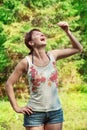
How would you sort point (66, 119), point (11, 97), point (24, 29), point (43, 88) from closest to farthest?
point (43, 88), point (11, 97), point (66, 119), point (24, 29)

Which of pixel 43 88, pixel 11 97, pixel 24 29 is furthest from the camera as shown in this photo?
pixel 24 29

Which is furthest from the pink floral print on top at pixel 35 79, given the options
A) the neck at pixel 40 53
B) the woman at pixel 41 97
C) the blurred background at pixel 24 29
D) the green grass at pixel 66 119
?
the blurred background at pixel 24 29

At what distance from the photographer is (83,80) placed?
24.5m

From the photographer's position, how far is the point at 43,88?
5359 mm

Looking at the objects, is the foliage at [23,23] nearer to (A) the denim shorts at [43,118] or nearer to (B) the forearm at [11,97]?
(B) the forearm at [11,97]

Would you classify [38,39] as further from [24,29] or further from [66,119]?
[24,29]

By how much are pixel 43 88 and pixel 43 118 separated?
33cm

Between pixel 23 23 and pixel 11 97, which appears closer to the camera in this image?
pixel 11 97

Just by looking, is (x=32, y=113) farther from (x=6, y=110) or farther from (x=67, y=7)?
(x=67, y=7)

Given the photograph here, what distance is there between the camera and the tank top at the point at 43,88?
17.6 feet

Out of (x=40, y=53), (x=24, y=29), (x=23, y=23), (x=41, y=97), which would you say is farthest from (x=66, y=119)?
(x=23, y=23)

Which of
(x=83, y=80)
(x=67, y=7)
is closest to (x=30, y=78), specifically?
(x=67, y=7)

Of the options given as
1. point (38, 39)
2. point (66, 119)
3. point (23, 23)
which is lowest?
point (23, 23)

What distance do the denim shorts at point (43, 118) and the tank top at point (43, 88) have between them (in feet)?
0.15
